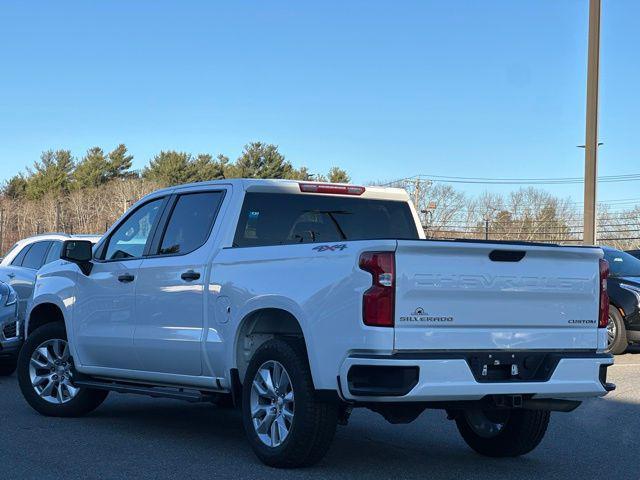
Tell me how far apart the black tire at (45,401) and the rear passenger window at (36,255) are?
4.92 metres

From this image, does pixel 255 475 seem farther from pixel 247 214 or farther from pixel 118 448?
pixel 247 214

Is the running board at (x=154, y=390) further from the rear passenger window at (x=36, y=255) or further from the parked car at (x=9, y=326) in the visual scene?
the rear passenger window at (x=36, y=255)

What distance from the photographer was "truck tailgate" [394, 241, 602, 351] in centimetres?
552

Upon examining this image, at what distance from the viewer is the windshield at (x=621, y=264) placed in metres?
15.1

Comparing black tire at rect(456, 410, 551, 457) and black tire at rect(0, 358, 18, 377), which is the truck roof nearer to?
black tire at rect(456, 410, 551, 457)

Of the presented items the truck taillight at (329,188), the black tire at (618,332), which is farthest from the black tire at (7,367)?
the black tire at (618,332)

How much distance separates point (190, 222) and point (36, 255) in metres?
6.87

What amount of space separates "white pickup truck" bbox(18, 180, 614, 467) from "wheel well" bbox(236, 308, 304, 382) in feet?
0.04

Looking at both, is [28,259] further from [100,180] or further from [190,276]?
[100,180]

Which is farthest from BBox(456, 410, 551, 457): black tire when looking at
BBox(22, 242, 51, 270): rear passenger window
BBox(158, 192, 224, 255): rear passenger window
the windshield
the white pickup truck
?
the windshield

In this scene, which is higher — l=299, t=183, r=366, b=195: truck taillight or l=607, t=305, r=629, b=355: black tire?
l=299, t=183, r=366, b=195: truck taillight

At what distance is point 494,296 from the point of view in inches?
229

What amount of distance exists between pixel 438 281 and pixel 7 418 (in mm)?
4617

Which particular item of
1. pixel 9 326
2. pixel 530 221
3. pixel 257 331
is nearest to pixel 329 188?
pixel 257 331
